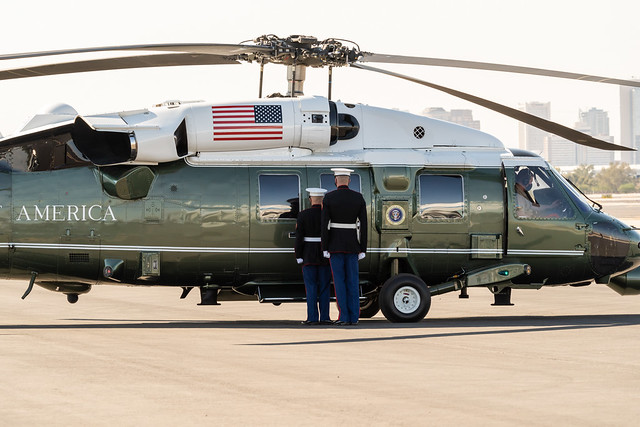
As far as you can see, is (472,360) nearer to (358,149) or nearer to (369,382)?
(369,382)

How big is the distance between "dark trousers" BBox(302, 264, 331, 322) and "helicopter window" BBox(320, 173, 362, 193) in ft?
3.96

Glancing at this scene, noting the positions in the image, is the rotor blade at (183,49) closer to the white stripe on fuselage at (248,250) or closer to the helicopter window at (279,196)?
the helicopter window at (279,196)

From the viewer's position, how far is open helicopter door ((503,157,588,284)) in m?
14.3

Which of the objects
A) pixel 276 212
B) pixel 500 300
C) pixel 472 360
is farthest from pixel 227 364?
pixel 500 300

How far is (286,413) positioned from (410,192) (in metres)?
7.79

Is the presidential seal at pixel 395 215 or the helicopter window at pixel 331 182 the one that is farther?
the presidential seal at pixel 395 215

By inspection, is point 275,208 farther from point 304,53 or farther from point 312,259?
point 304,53

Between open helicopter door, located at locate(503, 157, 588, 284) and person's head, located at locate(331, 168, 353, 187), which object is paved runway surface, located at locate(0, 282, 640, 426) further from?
person's head, located at locate(331, 168, 353, 187)

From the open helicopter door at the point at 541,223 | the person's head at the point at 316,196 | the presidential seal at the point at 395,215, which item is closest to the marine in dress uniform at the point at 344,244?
the person's head at the point at 316,196

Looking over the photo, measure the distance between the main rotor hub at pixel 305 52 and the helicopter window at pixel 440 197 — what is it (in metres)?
2.09

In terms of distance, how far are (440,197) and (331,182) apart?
1.61 metres

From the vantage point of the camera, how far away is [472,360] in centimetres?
934

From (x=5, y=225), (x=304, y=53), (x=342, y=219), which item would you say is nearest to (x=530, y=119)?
(x=342, y=219)

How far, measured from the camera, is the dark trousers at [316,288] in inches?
523
